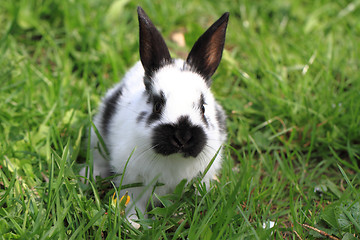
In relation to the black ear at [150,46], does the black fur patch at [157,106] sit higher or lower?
lower

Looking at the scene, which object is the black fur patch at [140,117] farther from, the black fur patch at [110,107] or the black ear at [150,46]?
the black fur patch at [110,107]

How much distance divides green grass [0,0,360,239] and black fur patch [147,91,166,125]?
1.68 ft

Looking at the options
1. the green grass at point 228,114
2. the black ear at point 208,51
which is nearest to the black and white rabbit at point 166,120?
the black ear at point 208,51

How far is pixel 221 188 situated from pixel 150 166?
1.67ft

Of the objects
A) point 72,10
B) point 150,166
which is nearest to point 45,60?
point 72,10

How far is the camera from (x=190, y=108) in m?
2.88

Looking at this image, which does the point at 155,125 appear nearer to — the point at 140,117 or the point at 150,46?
the point at 140,117

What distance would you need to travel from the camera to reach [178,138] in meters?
2.75

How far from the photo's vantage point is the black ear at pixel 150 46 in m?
3.01

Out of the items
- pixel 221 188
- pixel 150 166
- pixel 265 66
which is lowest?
pixel 221 188

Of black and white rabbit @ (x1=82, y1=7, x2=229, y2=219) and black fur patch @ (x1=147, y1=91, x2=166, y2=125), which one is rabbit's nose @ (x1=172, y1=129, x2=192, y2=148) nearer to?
black and white rabbit @ (x1=82, y1=7, x2=229, y2=219)

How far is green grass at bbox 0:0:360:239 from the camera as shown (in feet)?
9.33

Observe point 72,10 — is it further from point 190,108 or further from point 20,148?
point 190,108

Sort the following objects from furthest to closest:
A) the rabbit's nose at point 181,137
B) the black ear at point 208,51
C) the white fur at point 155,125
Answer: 1. the black ear at point 208,51
2. the white fur at point 155,125
3. the rabbit's nose at point 181,137
